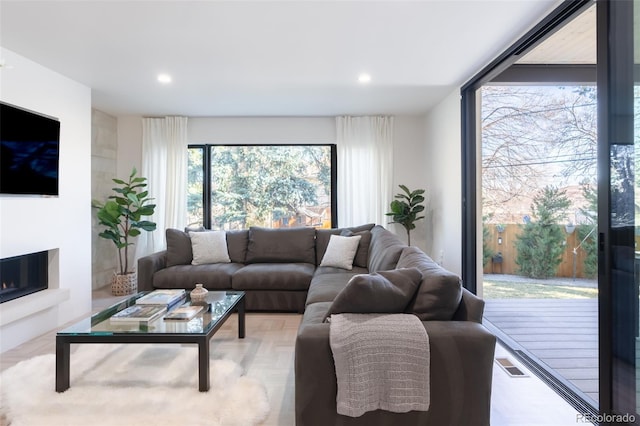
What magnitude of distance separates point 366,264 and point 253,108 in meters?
2.58

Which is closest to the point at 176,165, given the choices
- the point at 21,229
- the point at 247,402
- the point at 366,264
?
the point at 21,229

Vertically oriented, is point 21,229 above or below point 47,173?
below

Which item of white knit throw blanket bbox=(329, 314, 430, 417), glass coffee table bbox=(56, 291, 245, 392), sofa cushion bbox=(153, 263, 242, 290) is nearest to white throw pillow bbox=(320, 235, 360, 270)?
sofa cushion bbox=(153, 263, 242, 290)

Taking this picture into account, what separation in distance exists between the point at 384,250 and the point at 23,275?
3306mm

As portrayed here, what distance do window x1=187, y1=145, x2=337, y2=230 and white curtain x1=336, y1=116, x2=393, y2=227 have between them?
0.75 feet

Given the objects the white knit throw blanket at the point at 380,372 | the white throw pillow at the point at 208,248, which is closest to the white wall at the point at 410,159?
the white throw pillow at the point at 208,248

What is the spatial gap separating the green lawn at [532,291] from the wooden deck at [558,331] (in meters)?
0.23

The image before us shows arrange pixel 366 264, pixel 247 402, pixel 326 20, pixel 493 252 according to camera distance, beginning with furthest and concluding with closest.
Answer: pixel 493 252 < pixel 366 264 < pixel 326 20 < pixel 247 402

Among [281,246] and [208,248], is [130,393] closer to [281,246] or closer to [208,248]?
[208,248]

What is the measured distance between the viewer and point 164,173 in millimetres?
5285

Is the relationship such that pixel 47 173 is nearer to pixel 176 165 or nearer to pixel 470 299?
pixel 176 165

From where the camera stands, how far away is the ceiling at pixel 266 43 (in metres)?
2.35

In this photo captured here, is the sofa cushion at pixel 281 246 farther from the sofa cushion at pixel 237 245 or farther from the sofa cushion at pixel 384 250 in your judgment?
the sofa cushion at pixel 384 250

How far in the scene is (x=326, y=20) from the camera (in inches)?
97.8
